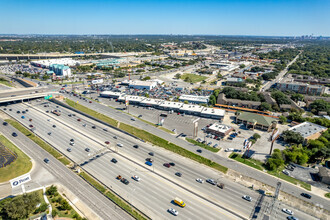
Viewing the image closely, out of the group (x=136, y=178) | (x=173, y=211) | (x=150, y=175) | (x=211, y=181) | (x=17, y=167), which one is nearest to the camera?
(x=173, y=211)

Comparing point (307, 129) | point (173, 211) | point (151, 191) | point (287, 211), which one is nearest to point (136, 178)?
point (151, 191)

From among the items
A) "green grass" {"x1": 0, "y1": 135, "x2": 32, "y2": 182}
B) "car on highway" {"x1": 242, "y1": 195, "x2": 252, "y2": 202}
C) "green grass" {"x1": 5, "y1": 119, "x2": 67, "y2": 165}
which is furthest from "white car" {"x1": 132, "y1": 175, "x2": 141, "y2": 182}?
"green grass" {"x1": 0, "y1": 135, "x2": 32, "y2": 182}

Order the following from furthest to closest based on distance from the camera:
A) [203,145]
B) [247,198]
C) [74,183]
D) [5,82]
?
[5,82] < [203,145] < [74,183] < [247,198]

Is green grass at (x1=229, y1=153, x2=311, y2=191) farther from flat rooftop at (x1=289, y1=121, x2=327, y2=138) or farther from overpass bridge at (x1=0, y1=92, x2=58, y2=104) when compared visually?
overpass bridge at (x1=0, y1=92, x2=58, y2=104)

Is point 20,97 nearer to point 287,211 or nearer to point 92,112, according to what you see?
point 92,112

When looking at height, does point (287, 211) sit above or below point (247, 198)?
below

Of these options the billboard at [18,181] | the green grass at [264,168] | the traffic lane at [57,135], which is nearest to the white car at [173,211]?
the green grass at [264,168]

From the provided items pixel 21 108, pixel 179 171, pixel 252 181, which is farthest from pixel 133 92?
pixel 252 181
